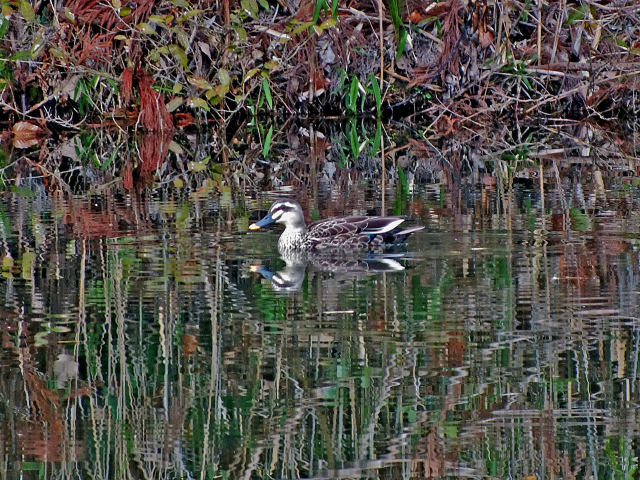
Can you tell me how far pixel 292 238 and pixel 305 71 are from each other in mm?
10052

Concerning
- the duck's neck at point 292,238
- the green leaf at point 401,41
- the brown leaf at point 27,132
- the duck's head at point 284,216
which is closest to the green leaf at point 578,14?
the green leaf at point 401,41

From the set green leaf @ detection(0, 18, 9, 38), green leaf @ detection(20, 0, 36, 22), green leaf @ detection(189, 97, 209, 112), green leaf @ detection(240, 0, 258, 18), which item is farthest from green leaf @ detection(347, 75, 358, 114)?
green leaf @ detection(0, 18, 9, 38)

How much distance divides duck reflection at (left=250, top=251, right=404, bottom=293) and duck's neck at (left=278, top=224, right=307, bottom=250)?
108mm

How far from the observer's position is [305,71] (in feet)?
62.5

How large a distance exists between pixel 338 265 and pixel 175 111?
10833mm

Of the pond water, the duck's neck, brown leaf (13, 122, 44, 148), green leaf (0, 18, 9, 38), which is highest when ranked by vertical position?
green leaf (0, 18, 9, 38)

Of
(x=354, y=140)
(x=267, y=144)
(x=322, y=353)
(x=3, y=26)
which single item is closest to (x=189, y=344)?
(x=322, y=353)

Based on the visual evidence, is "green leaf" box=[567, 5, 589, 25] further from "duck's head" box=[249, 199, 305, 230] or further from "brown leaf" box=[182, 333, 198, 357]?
"brown leaf" box=[182, 333, 198, 357]

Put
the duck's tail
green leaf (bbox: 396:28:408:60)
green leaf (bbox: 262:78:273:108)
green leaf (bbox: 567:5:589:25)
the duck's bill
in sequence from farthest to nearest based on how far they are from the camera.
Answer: green leaf (bbox: 262:78:273:108), green leaf (bbox: 567:5:589:25), green leaf (bbox: 396:28:408:60), the duck's bill, the duck's tail

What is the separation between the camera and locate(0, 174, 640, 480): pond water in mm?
4891

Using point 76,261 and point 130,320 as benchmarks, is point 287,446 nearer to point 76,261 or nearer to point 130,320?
point 130,320

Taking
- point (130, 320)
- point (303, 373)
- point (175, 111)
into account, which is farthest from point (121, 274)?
point (175, 111)

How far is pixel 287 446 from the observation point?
4.94m

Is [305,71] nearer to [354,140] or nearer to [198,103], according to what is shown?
[198,103]
